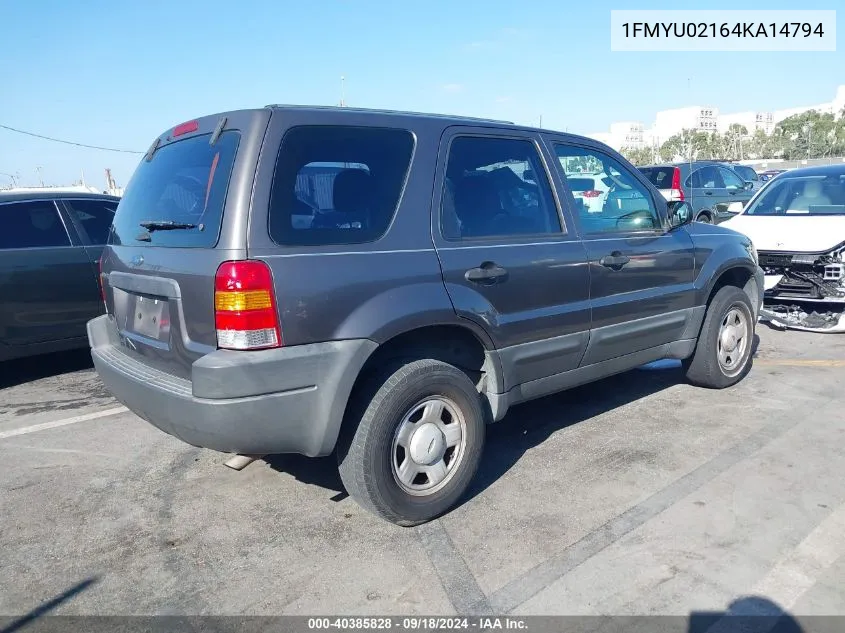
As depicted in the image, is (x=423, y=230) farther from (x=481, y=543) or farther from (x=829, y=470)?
(x=829, y=470)

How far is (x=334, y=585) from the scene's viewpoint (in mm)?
2676

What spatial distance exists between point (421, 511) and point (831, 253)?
5216mm

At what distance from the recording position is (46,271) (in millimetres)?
5566

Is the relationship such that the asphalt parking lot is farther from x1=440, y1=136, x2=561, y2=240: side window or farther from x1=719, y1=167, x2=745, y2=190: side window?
x1=719, y1=167, x2=745, y2=190: side window

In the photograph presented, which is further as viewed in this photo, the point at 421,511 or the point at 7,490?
the point at 7,490

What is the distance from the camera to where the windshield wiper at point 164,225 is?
2.88 meters

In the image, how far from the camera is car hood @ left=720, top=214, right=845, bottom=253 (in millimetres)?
6289

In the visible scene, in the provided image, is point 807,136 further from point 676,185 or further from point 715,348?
point 715,348

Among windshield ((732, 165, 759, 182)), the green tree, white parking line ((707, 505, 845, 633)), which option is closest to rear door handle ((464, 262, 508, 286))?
white parking line ((707, 505, 845, 633))

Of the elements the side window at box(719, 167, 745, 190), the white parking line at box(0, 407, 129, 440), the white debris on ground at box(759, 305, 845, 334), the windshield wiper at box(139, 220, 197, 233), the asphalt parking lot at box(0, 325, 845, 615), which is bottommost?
the asphalt parking lot at box(0, 325, 845, 615)

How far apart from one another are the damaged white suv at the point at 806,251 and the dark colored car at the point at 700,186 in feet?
15.8

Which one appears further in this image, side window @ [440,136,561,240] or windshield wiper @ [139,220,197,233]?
side window @ [440,136,561,240]

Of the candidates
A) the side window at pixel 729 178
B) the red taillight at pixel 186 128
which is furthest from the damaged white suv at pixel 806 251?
the side window at pixel 729 178

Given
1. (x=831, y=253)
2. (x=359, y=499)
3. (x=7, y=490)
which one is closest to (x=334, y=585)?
(x=359, y=499)
